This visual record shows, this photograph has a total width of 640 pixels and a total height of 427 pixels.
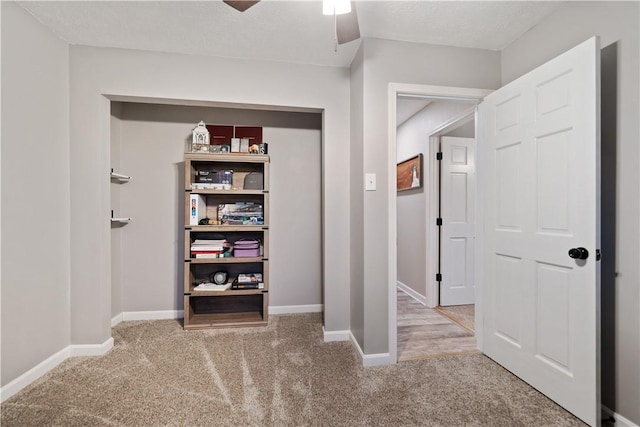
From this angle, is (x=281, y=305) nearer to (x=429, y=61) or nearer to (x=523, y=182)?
(x=523, y=182)

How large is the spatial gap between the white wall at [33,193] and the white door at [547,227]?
3189 mm

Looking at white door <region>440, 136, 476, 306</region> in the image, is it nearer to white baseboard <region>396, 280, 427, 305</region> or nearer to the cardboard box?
white baseboard <region>396, 280, 427, 305</region>

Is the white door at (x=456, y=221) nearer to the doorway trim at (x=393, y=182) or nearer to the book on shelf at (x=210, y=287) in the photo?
the doorway trim at (x=393, y=182)

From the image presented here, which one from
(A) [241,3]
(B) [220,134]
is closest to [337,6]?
(A) [241,3]

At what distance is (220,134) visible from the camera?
9.12ft

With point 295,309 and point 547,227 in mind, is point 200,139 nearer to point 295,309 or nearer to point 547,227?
point 295,309

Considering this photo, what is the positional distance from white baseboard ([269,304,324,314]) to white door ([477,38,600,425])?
5.30 ft

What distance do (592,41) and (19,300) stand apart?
141 inches

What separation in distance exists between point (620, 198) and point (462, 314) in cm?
207

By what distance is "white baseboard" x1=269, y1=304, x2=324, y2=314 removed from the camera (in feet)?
9.99

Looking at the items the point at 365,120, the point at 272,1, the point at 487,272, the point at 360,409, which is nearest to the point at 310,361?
the point at 360,409

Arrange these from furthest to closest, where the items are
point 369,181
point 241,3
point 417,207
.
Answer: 1. point 417,207
2. point 369,181
3. point 241,3

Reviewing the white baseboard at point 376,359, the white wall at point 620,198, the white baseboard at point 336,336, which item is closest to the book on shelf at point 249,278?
the white baseboard at point 336,336

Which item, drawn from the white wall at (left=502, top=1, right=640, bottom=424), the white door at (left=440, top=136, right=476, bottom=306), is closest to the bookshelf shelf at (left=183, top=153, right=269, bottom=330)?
the white door at (left=440, top=136, right=476, bottom=306)
